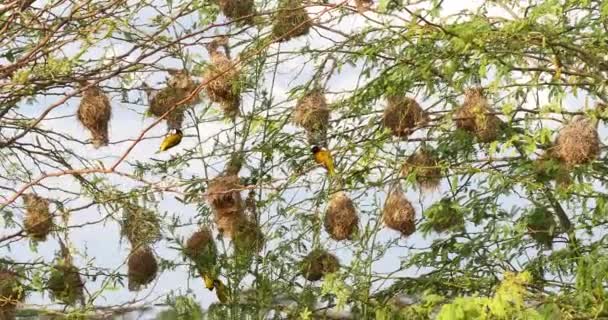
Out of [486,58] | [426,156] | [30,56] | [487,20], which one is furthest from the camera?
[426,156]

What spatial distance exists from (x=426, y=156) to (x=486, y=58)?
785 millimetres

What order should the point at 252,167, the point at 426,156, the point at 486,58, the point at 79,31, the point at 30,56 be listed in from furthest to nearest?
the point at 252,167 → the point at 426,156 → the point at 486,58 → the point at 79,31 → the point at 30,56

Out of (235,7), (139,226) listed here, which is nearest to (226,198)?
(139,226)

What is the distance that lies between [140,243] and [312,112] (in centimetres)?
88

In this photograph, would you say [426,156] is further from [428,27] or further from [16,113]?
[16,113]

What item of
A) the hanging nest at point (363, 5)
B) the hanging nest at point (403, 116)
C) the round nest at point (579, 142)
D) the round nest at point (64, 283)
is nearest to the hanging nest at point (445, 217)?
the hanging nest at point (403, 116)

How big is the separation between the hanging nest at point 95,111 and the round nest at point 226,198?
1.82ft

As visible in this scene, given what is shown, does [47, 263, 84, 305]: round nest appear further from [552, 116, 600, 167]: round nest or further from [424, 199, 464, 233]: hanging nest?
[552, 116, 600, 167]: round nest

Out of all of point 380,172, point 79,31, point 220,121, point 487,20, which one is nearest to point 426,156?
point 380,172

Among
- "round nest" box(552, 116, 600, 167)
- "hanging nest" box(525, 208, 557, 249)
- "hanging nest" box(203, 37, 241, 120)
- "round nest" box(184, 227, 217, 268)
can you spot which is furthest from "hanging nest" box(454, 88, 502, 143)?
"round nest" box(184, 227, 217, 268)

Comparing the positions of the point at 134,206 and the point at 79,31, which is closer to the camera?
the point at 79,31

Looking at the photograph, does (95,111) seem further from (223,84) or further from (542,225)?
(542,225)

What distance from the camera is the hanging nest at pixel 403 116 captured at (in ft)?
13.8

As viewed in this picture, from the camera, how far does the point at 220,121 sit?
4.97 metres
